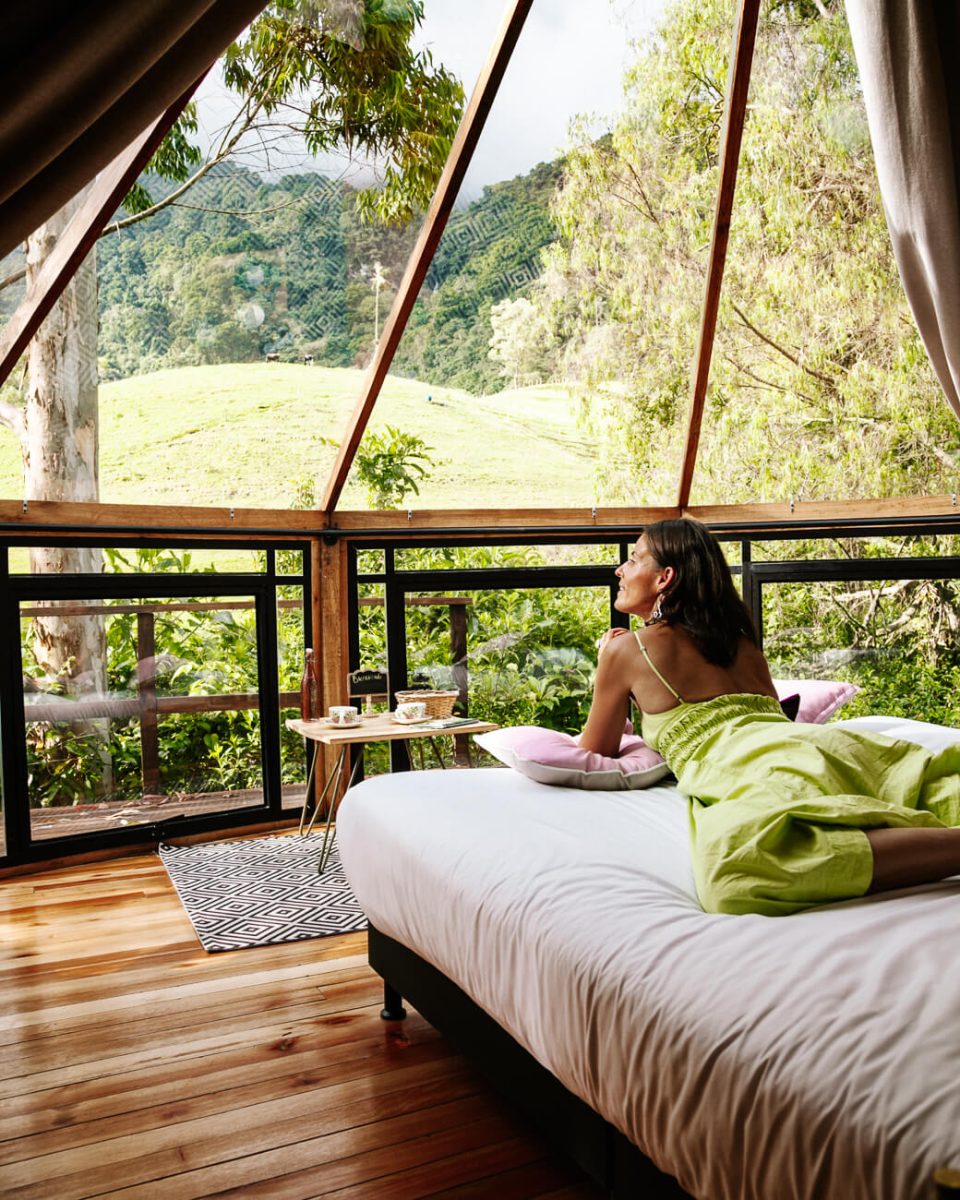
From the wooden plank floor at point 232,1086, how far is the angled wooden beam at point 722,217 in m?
3.06

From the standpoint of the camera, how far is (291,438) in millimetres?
5070

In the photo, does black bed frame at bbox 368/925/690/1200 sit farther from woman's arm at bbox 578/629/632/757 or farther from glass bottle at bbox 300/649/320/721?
glass bottle at bbox 300/649/320/721

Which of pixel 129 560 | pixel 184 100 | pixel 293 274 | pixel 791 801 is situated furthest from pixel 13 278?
pixel 791 801

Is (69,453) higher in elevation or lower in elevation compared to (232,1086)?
higher

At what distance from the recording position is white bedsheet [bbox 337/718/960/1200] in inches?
46.5

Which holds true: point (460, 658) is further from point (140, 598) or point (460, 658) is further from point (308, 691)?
point (140, 598)

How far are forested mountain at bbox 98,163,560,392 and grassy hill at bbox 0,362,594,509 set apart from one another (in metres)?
0.13

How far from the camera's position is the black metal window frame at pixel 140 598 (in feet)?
14.7

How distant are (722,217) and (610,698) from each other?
276cm

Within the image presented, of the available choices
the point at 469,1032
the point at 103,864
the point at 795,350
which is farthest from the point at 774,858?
the point at 795,350

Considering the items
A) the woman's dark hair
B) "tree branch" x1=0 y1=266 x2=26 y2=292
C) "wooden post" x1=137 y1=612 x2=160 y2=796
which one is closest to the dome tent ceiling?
"tree branch" x1=0 y1=266 x2=26 y2=292

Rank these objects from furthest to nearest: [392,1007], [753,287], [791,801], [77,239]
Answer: [753,287] → [77,239] → [392,1007] → [791,801]

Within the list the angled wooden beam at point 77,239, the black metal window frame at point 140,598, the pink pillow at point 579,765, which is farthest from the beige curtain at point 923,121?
the black metal window frame at point 140,598

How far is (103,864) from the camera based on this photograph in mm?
4641
